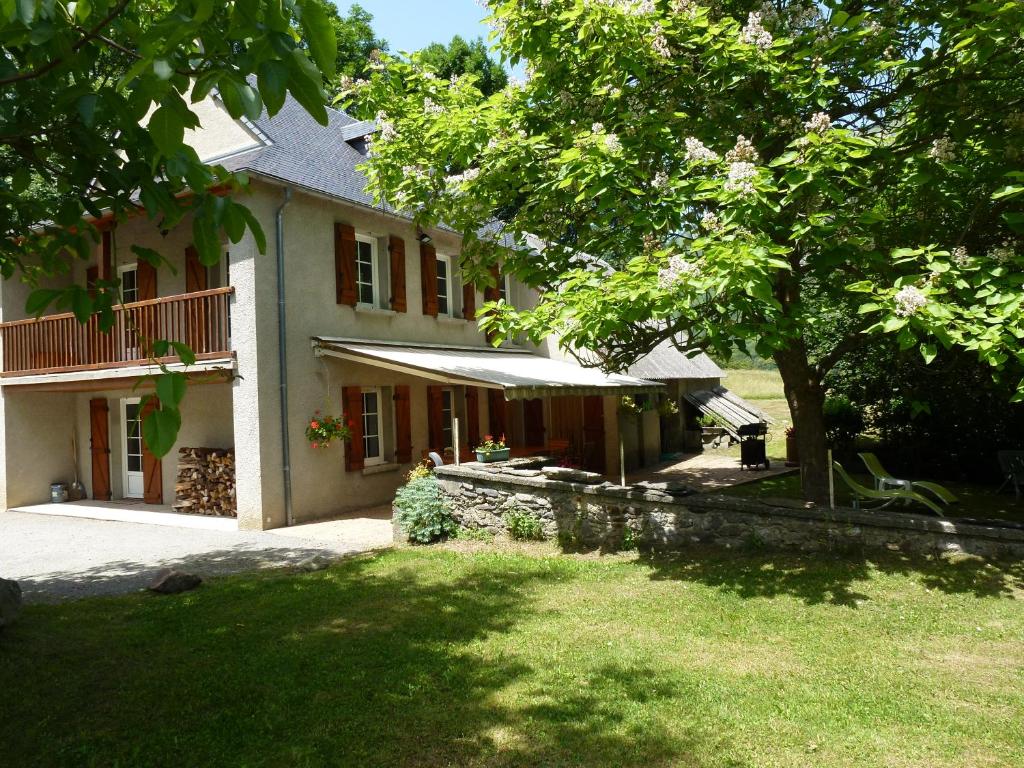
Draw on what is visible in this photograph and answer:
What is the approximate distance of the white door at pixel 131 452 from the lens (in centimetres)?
1566

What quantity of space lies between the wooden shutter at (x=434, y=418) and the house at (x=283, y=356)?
0.10 feet

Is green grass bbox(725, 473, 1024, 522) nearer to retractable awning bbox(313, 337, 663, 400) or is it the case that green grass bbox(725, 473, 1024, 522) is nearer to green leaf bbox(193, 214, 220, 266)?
retractable awning bbox(313, 337, 663, 400)

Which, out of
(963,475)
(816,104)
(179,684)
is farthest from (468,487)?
(963,475)

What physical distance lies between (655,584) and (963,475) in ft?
33.8

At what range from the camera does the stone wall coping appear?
7371mm

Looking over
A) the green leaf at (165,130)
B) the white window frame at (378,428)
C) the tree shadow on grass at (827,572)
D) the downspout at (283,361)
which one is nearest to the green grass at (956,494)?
the tree shadow on grass at (827,572)

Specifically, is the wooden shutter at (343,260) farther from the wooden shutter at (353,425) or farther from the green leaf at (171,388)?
the green leaf at (171,388)

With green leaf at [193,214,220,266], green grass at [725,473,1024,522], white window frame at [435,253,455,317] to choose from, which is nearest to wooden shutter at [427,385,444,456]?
white window frame at [435,253,455,317]

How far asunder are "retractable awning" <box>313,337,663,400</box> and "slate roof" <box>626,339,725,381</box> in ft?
10.3

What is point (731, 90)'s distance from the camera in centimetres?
754

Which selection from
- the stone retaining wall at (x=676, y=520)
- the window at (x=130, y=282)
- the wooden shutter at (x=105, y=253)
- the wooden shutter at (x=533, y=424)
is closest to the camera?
the stone retaining wall at (x=676, y=520)

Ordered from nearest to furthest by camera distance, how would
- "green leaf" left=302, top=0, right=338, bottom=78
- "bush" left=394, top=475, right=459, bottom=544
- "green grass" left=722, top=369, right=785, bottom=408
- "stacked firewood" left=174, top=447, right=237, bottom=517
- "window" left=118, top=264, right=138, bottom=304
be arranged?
1. "green leaf" left=302, top=0, right=338, bottom=78
2. "bush" left=394, top=475, right=459, bottom=544
3. "stacked firewood" left=174, top=447, right=237, bottom=517
4. "window" left=118, top=264, right=138, bottom=304
5. "green grass" left=722, top=369, right=785, bottom=408

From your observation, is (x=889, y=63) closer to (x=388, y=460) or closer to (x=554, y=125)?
(x=554, y=125)

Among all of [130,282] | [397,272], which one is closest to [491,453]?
[397,272]
